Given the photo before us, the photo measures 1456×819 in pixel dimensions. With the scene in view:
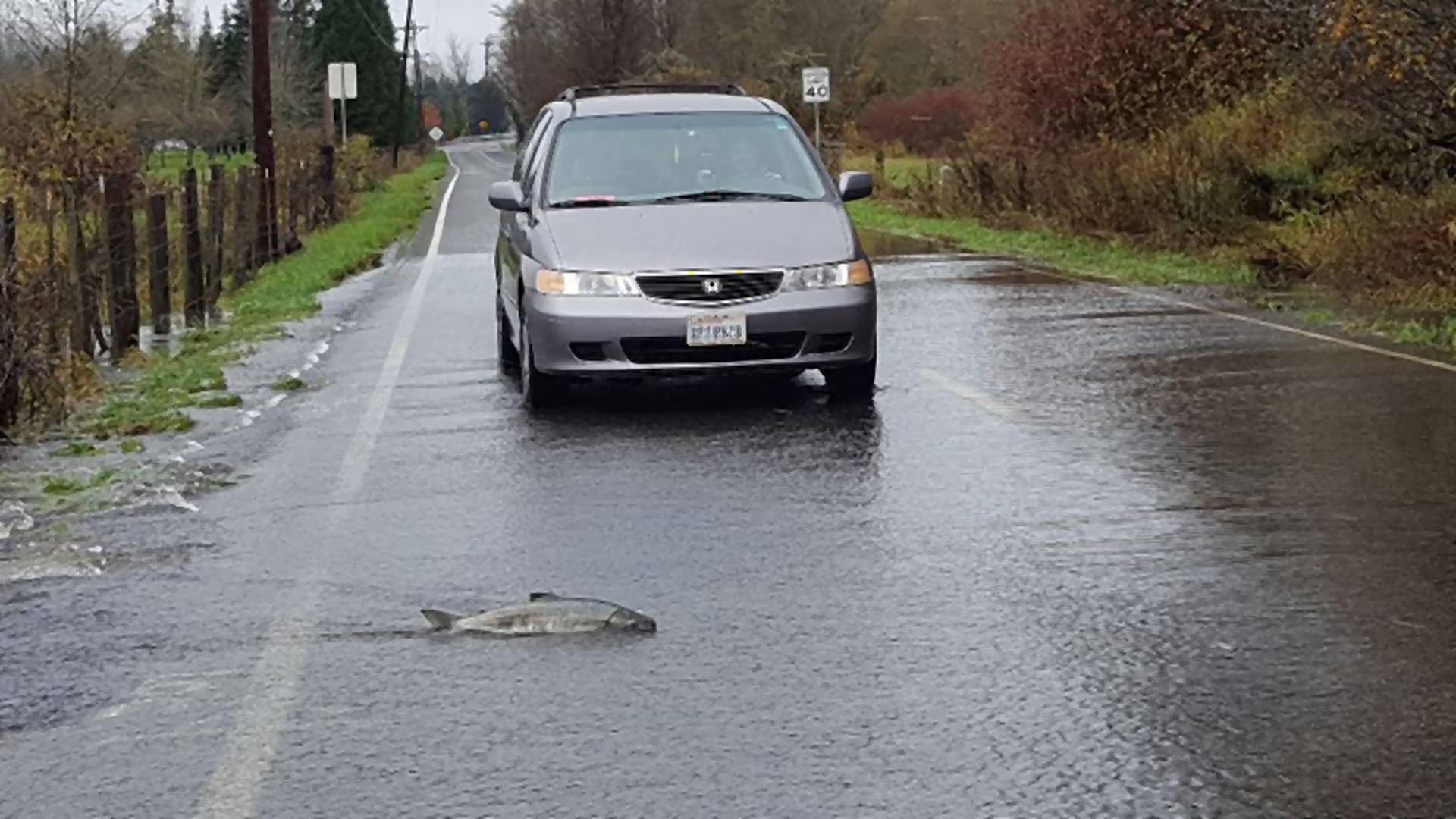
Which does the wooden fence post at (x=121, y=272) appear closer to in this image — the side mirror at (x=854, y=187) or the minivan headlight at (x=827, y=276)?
the side mirror at (x=854, y=187)

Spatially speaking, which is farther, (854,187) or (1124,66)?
(1124,66)

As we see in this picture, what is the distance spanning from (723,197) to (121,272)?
579 centimetres

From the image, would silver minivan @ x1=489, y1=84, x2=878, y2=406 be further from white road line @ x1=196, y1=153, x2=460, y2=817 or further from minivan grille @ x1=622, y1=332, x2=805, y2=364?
white road line @ x1=196, y1=153, x2=460, y2=817

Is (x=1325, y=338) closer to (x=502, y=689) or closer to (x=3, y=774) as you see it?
(x=502, y=689)

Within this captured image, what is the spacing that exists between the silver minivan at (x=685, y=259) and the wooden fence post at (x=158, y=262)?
587 centimetres

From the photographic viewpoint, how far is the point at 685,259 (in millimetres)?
10859

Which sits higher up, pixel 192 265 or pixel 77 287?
pixel 77 287

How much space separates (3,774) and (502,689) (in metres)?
1.32

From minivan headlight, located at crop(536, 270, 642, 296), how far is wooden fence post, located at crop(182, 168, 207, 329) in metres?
7.88

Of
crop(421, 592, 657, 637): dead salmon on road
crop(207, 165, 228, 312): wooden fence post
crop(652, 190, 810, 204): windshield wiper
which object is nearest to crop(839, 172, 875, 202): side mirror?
crop(652, 190, 810, 204): windshield wiper

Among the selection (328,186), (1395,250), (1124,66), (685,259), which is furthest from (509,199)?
(328,186)

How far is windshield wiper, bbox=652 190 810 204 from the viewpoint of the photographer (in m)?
11.7

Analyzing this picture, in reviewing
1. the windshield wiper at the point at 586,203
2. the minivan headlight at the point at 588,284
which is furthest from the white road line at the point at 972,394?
the windshield wiper at the point at 586,203

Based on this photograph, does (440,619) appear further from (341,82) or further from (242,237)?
(341,82)
